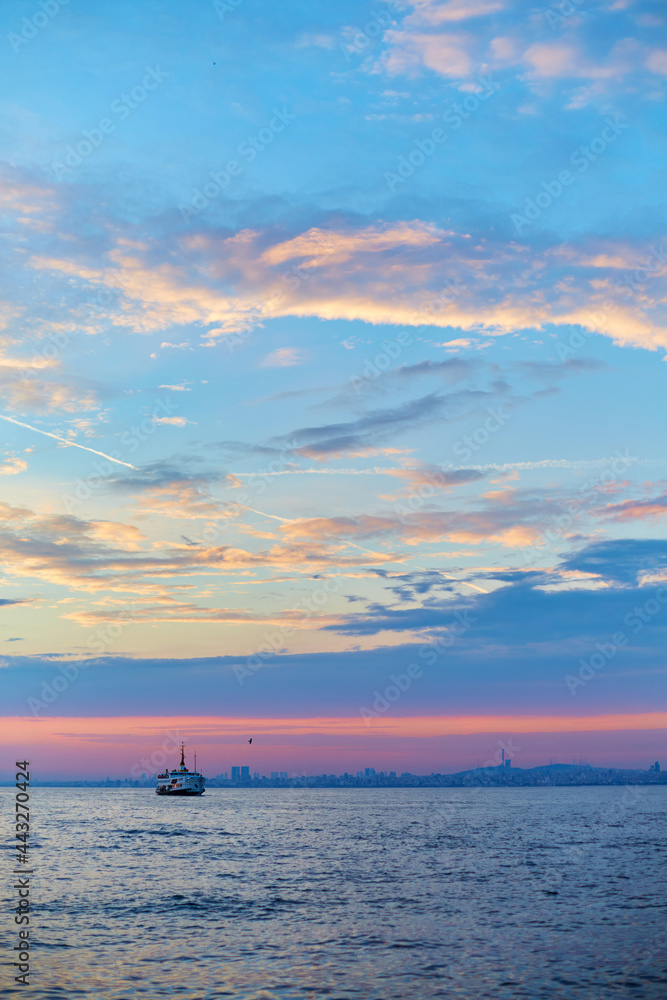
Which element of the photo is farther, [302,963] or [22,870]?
[22,870]

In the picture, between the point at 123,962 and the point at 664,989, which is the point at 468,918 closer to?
the point at 664,989

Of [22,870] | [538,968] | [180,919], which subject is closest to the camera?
[538,968]

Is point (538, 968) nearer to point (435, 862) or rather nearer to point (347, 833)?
point (435, 862)

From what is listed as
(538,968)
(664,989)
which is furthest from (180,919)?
(664,989)

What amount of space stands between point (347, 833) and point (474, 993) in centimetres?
9327

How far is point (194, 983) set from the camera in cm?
2930

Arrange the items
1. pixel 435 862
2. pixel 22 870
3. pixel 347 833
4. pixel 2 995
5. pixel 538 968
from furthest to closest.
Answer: pixel 347 833 < pixel 435 862 < pixel 22 870 < pixel 538 968 < pixel 2 995

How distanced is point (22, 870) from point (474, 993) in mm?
47822

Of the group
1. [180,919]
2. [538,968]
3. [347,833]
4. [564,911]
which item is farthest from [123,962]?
[347,833]

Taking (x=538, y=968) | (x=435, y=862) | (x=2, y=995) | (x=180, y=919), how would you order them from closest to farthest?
1. (x=2, y=995)
2. (x=538, y=968)
3. (x=180, y=919)
4. (x=435, y=862)

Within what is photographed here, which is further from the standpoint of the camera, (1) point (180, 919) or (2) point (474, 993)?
(1) point (180, 919)

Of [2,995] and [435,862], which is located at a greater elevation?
[2,995]

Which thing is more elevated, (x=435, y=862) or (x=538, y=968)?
(x=538, y=968)

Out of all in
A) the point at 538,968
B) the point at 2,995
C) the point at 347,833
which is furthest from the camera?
the point at 347,833
